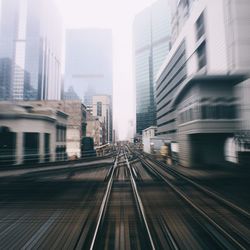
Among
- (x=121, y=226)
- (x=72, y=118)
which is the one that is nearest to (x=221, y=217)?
(x=121, y=226)

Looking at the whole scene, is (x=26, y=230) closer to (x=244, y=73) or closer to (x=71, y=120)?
(x=244, y=73)

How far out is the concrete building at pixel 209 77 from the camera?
15539 mm

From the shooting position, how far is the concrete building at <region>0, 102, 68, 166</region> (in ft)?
59.9

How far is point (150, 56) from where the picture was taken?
133625 millimetres

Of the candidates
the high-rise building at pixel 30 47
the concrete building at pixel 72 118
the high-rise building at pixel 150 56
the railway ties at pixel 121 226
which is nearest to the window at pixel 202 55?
the concrete building at pixel 72 118

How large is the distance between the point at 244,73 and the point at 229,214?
47.8 ft

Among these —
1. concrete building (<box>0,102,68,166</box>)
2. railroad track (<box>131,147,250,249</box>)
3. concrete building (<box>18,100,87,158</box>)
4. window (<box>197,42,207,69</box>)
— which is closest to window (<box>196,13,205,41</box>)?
window (<box>197,42,207,69</box>)

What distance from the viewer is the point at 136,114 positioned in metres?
137

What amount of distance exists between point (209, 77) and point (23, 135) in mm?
19249

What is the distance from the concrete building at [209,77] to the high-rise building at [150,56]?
74.4 metres

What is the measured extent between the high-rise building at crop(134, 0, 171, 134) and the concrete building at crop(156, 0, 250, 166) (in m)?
74.4

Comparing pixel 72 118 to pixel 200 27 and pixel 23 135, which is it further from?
pixel 200 27

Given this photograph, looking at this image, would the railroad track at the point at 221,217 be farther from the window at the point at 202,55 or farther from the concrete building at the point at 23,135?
the window at the point at 202,55

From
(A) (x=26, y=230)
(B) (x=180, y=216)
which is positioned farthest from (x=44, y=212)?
(B) (x=180, y=216)
